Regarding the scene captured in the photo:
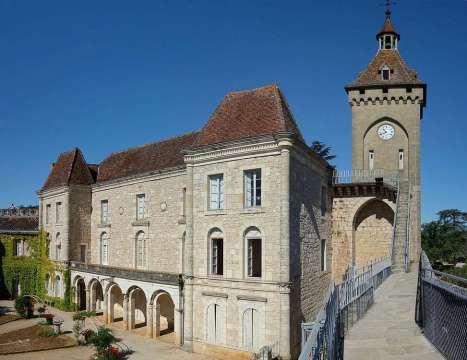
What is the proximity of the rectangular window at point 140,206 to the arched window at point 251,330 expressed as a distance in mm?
11773

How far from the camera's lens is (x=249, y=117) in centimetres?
2066

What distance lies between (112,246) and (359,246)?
16620 mm

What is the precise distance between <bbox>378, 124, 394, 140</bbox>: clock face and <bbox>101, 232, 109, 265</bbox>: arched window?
2039cm

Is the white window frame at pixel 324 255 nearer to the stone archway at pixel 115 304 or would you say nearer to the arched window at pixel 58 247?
the stone archway at pixel 115 304

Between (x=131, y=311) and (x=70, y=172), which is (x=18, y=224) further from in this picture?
(x=131, y=311)

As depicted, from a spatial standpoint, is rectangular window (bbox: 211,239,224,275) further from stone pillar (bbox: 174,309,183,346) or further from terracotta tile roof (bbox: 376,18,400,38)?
terracotta tile roof (bbox: 376,18,400,38)

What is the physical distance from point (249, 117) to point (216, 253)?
6.53 meters

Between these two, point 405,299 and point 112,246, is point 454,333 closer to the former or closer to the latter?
point 405,299

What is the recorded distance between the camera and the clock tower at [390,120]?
28.8 m

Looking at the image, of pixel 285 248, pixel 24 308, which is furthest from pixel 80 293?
pixel 285 248

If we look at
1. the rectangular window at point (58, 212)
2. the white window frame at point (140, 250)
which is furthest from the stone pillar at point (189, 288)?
the rectangular window at point (58, 212)

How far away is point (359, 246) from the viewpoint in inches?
991

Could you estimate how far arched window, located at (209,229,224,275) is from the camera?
67.0ft

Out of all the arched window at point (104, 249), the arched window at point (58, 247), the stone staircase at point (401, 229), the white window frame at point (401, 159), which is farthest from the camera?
the arched window at point (58, 247)
